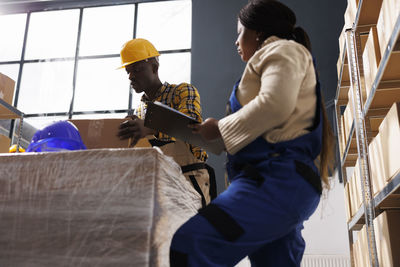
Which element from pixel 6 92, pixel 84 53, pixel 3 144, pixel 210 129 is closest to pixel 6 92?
pixel 6 92

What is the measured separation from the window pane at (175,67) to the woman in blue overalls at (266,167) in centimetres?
547

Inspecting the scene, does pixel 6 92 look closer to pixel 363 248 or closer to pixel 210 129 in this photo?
pixel 363 248

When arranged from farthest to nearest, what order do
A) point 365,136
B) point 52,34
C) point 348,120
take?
point 52,34 → point 348,120 → point 365,136

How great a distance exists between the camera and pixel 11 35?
745cm

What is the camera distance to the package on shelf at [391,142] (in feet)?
6.14

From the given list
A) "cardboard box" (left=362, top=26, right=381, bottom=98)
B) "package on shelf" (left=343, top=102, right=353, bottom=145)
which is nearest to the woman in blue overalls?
"cardboard box" (left=362, top=26, right=381, bottom=98)

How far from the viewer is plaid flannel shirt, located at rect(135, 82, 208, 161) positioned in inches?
83.8

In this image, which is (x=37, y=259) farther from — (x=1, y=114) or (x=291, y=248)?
(x=1, y=114)

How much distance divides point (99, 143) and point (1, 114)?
8.66 ft

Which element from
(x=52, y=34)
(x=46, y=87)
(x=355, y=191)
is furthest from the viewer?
(x=52, y=34)

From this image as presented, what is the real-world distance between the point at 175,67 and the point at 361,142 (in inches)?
171

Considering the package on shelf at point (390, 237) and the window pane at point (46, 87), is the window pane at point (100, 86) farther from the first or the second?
the package on shelf at point (390, 237)

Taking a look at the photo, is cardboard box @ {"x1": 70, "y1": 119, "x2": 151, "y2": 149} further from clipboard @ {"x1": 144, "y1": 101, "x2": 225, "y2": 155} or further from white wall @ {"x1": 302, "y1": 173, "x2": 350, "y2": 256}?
white wall @ {"x1": 302, "y1": 173, "x2": 350, "y2": 256}

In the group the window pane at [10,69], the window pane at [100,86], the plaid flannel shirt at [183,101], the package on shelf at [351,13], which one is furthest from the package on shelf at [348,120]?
the window pane at [10,69]
